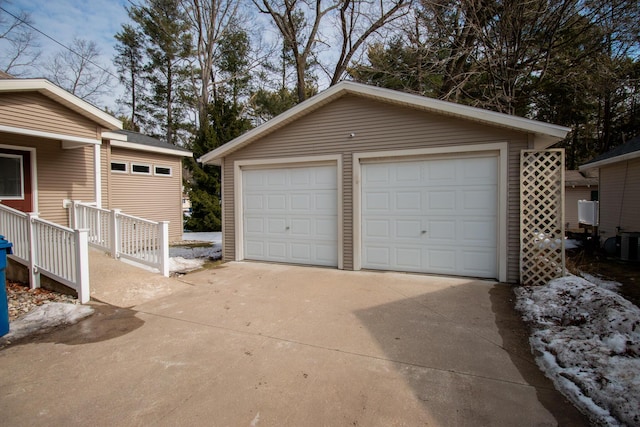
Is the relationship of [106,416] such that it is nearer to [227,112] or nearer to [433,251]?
[433,251]

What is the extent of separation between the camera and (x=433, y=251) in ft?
20.4

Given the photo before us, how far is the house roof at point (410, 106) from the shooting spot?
5242 mm

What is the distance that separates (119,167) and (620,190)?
1589 cm

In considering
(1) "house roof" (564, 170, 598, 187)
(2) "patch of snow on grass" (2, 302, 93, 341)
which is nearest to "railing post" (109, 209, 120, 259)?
(2) "patch of snow on grass" (2, 302, 93, 341)

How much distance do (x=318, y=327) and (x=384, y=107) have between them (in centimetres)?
445

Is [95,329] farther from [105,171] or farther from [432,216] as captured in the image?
[105,171]

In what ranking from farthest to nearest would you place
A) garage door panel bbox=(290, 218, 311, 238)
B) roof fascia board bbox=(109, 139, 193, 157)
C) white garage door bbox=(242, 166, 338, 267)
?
roof fascia board bbox=(109, 139, 193, 157), garage door panel bbox=(290, 218, 311, 238), white garage door bbox=(242, 166, 338, 267)

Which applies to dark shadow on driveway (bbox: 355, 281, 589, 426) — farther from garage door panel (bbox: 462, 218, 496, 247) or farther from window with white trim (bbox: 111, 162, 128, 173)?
window with white trim (bbox: 111, 162, 128, 173)

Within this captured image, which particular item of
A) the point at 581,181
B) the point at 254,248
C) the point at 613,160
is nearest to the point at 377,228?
the point at 254,248

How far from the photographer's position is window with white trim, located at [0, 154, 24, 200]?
679 centimetres

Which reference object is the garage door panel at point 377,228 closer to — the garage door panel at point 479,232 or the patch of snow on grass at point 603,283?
the garage door panel at point 479,232

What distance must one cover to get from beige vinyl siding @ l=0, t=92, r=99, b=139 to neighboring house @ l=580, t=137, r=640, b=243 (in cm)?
1381

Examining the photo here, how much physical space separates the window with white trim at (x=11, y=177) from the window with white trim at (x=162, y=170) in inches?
176

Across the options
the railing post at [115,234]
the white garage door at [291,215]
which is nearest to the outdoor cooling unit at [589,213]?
the white garage door at [291,215]
